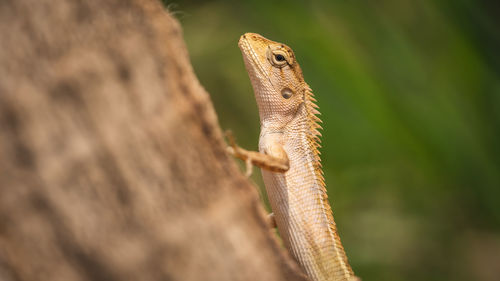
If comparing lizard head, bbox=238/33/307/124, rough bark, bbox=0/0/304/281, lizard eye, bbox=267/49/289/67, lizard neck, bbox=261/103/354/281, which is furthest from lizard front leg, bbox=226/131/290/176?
rough bark, bbox=0/0/304/281

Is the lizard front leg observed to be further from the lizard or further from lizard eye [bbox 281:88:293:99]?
lizard eye [bbox 281:88:293:99]

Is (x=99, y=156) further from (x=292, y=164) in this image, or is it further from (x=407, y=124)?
(x=407, y=124)

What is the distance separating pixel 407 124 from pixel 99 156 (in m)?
3.16

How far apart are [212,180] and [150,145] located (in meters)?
0.26

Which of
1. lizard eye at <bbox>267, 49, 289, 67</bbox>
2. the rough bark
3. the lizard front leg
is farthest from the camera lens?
lizard eye at <bbox>267, 49, 289, 67</bbox>

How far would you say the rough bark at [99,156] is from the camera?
4.15 ft

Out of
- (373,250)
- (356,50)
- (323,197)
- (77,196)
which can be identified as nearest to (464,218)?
(373,250)

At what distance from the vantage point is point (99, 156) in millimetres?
1306

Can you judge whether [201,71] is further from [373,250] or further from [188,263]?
[188,263]

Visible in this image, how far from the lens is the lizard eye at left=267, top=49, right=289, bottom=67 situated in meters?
2.95

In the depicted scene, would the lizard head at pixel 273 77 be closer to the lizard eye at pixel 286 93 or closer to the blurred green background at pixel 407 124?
the lizard eye at pixel 286 93

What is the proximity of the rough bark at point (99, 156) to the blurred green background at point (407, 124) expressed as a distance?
8.61 ft

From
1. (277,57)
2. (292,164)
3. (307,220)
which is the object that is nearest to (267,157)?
(292,164)

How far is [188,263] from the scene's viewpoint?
142 centimetres
